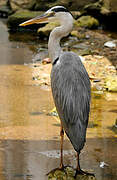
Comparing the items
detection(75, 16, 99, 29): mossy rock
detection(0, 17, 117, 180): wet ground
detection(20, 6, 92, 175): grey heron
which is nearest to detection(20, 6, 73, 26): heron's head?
detection(20, 6, 92, 175): grey heron

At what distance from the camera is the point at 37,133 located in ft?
20.1

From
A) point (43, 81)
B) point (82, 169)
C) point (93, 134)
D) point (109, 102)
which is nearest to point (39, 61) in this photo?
point (43, 81)

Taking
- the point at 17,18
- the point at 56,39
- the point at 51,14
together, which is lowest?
the point at 17,18

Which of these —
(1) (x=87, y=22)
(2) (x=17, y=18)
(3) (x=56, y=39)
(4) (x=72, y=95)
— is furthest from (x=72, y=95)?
(2) (x=17, y=18)

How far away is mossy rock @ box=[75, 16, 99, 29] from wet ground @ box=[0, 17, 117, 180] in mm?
4749

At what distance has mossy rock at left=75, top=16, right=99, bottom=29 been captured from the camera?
531 inches

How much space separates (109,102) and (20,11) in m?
7.62

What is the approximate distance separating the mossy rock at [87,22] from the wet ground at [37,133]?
15.6ft

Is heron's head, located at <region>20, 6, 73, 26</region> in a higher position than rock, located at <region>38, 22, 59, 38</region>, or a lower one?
higher

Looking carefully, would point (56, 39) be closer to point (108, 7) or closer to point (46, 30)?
point (46, 30)

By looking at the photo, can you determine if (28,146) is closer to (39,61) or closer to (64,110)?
(64,110)

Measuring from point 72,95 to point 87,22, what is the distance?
9.17 meters

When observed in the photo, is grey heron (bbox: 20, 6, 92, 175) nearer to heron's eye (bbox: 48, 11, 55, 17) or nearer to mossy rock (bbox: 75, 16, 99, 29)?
heron's eye (bbox: 48, 11, 55, 17)

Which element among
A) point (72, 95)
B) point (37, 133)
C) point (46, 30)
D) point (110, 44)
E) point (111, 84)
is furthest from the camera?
point (46, 30)
